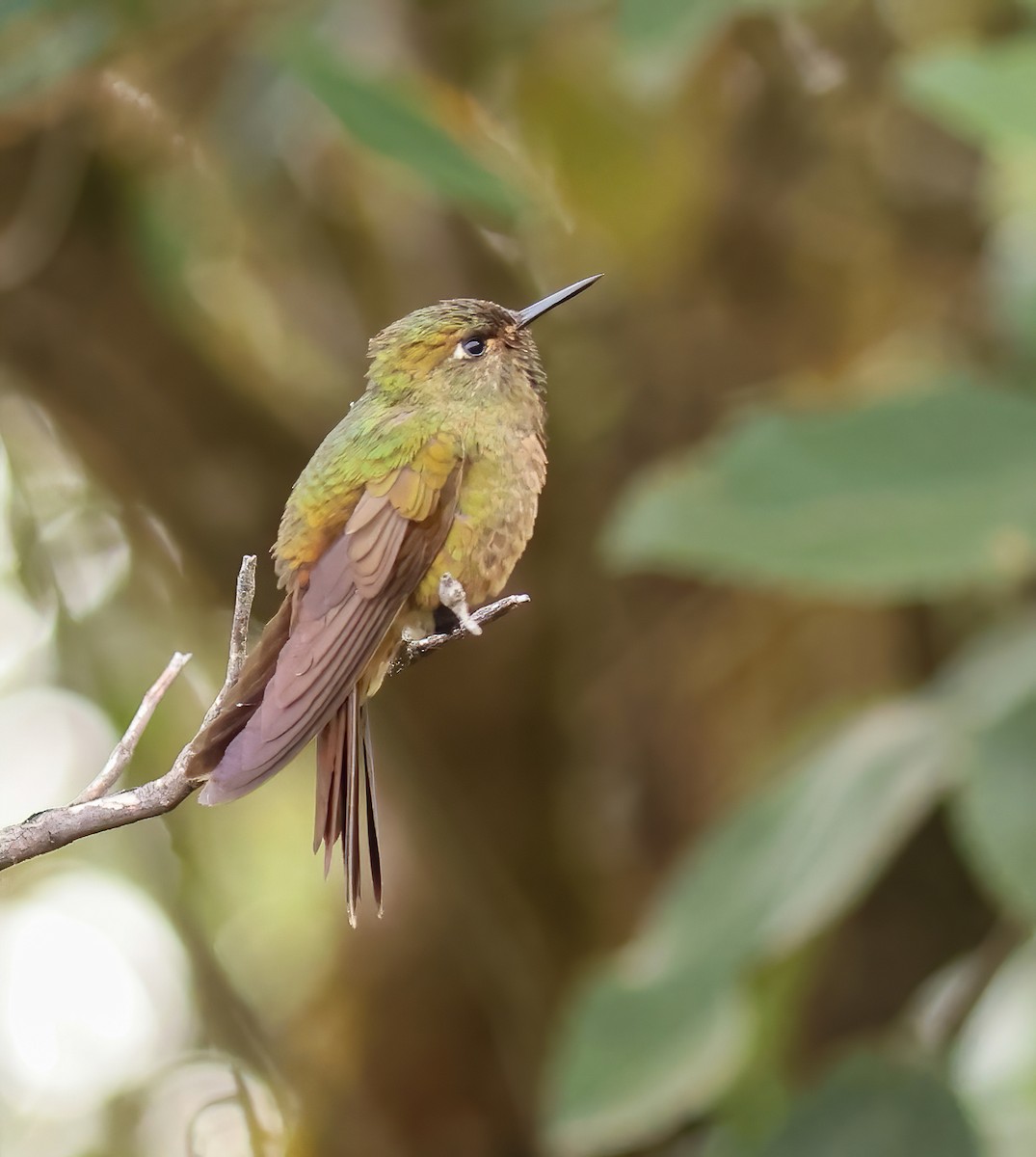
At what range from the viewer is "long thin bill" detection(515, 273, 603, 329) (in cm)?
96

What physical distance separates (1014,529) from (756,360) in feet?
6.28

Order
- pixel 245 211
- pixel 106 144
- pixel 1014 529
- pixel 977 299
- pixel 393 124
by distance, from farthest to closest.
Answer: pixel 977 299
pixel 245 211
pixel 106 144
pixel 1014 529
pixel 393 124

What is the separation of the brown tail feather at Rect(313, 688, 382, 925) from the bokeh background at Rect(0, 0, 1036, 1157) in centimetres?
99

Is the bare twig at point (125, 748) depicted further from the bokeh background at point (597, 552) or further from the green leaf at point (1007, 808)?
the green leaf at point (1007, 808)

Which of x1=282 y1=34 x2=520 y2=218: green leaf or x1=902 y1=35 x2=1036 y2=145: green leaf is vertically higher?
x1=902 y1=35 x2=1036 y2=145: green leaf

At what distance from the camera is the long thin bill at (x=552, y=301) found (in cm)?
96

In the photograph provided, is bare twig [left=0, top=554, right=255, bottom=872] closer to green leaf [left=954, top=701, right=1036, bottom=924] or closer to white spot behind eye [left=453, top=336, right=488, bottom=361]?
white spot behind eye [left=453, top=336, right=488, bottom=361]

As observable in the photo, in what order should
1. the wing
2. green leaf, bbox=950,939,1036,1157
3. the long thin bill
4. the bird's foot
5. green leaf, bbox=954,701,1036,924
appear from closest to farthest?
the wing
the long thin bill
the bird's foot
green leaf, bbox=954,701,1036,924
green leaf, bbox=950,939,1036,1157

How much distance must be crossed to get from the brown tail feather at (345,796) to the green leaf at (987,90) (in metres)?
1.74

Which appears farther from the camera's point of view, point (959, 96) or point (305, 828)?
point (305, 828)

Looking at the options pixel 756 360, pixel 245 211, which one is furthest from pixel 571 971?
pixel 245 211

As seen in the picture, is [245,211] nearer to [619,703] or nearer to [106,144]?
[106,144]

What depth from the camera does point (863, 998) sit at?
12.4 feet

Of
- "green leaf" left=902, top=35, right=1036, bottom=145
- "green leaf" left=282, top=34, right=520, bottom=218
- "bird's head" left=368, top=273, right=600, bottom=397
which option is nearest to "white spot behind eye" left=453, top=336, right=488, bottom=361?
"bird's head" left=368, top=273, right=600, bottom=397
